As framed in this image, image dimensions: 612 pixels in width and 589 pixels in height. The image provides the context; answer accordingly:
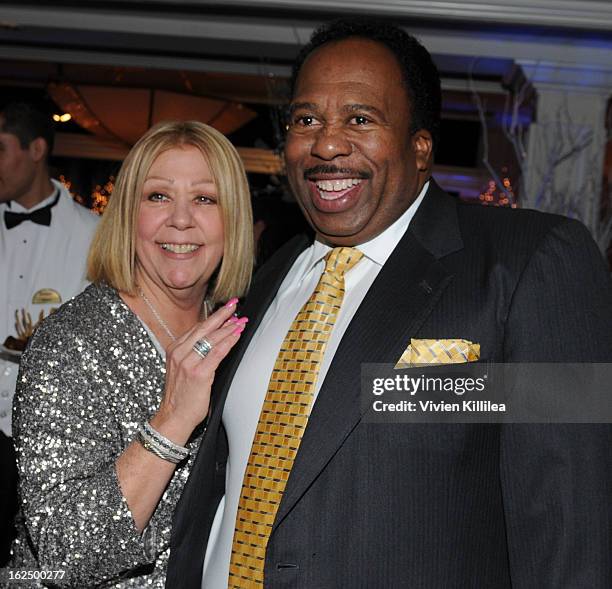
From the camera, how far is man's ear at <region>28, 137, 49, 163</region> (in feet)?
12.6

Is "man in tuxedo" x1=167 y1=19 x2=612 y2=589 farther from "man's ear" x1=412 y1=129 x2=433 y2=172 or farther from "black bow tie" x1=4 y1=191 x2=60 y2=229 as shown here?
"black bow tie" x1=4 y1=191 x2=60 y2=229

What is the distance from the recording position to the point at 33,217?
3.80 metres

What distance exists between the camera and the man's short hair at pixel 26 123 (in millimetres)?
3842

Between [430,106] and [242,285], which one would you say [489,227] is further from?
[242,285]

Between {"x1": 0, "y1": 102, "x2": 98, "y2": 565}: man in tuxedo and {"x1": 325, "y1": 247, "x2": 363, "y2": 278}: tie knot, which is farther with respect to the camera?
{"x1": 0, "y1": 102, "x2": 98, "y2": 565}: man in tuxedo

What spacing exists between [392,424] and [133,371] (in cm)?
62

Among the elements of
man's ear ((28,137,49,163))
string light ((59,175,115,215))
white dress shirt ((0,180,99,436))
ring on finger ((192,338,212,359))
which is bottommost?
ring on finger ((192,338,212,359))

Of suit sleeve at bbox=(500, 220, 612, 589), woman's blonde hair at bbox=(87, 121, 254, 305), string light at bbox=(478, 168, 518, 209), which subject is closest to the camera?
suit sleeve at bbox=(500, 220, 612, 589)

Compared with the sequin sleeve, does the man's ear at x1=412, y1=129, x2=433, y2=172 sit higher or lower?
higher

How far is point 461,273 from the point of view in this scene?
56.7 inches

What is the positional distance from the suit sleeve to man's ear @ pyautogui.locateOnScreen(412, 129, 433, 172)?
347 mm

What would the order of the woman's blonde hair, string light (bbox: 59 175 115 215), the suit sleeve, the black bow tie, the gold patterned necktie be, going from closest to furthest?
A: the suit sleeve → the gold patterned necktie → the woman's blonde hair → the black bow tie → string light (bbox: 59 175 115 215)

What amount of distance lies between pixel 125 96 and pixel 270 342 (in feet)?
15.4

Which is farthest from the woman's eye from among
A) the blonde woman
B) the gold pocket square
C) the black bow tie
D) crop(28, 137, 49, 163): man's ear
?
crop(28, 137, 49, 163): man's ear
